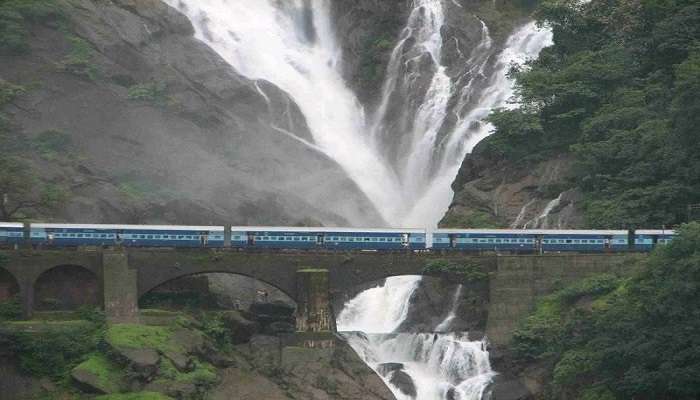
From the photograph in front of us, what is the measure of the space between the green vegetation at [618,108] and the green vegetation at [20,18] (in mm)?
32015

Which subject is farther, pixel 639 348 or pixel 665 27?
pixel 665 27

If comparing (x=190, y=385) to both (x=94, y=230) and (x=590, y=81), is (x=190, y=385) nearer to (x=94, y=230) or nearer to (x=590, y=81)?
(x=94, y=230)

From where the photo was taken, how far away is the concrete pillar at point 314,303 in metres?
89.2

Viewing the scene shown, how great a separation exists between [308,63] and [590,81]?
3134 centimetres

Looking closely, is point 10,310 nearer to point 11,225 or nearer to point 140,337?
point 11,225

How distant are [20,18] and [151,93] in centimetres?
1019

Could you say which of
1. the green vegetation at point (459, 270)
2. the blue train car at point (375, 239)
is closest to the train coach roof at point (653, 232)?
the green vegetation at point (459, 270)

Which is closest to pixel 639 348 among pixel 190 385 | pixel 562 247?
pixel 562 247

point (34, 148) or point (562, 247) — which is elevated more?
point (34, 148)

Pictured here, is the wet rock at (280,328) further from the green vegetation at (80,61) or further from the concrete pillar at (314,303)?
the green vegetation at (80,61)

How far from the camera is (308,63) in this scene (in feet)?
430

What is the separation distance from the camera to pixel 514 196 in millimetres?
103688

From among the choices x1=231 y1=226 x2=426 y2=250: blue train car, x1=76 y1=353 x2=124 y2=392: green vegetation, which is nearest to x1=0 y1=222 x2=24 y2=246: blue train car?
x1=76 y1=353 x2=124 y2=392: green vegetation

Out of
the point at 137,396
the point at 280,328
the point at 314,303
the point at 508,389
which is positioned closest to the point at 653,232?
the point at 508,389
